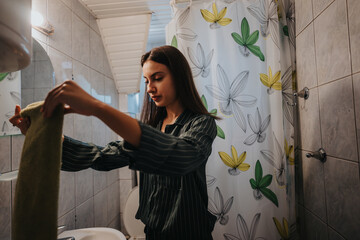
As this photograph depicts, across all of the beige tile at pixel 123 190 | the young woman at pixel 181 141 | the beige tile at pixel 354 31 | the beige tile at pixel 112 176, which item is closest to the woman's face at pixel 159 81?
the young woman at pixel 181 141

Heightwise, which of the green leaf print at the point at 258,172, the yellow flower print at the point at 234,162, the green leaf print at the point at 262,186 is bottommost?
the green leaf print at the point at 262,186

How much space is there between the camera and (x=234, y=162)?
1159 millimetres

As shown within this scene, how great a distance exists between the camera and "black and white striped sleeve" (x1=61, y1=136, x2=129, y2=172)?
64cm

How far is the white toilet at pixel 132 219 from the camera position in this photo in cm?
163

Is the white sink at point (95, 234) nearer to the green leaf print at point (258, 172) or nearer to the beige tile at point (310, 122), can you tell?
the green leaf print at point (258, 172)

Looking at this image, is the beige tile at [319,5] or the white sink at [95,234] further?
the white sink at [95,234]

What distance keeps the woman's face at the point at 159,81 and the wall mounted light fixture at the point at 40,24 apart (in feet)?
2.23

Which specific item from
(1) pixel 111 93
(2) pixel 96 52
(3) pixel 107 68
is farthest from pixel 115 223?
(2) pixel 96 52

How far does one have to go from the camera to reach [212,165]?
1.17 metres

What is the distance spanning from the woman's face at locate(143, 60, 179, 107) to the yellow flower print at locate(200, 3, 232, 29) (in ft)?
2.01

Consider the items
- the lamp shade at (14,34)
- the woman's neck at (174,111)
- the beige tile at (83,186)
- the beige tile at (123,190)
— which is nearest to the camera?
the lamp shade at (14,34)

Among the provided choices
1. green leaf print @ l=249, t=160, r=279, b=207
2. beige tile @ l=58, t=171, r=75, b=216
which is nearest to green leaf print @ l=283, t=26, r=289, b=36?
green leaf print @ l=249, t=160, r=279, b=207

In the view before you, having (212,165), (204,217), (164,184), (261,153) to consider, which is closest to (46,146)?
(164,184)

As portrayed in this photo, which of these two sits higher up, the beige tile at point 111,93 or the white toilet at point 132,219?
the beige tile at point 111,93
